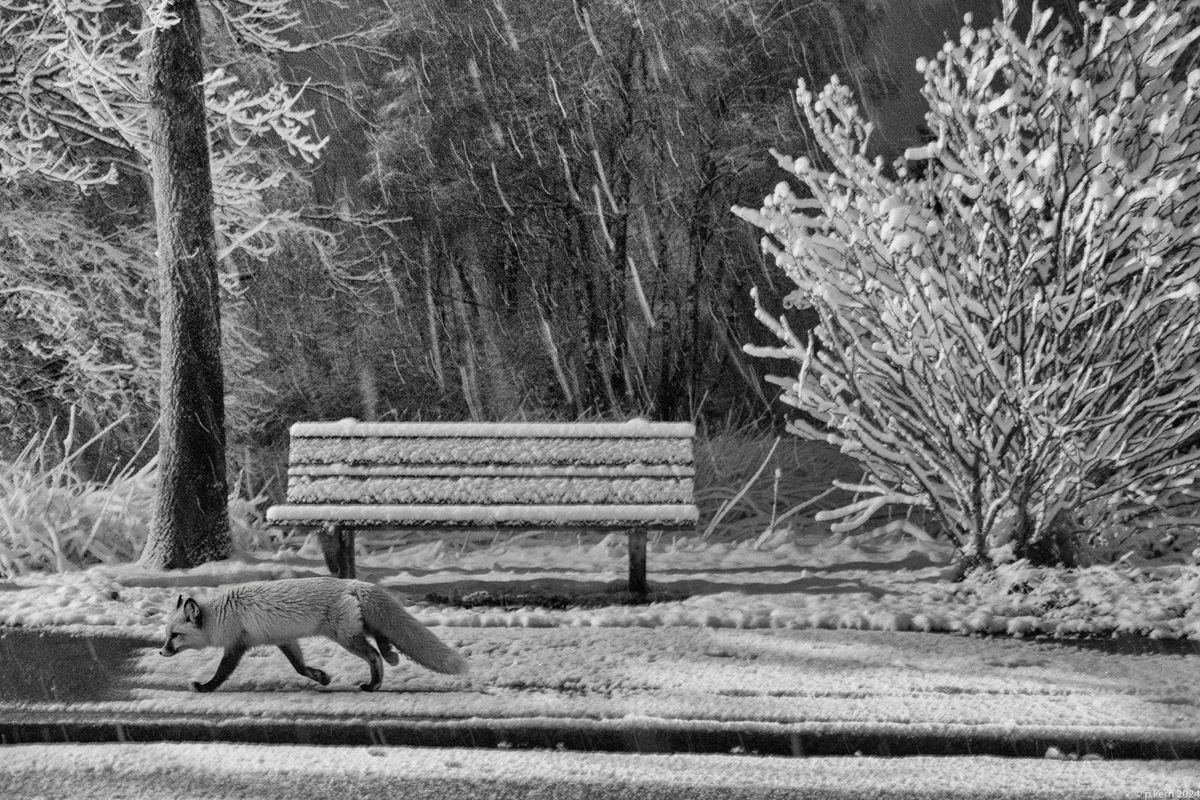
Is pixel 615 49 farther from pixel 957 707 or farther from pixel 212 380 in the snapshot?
pixel 957 707

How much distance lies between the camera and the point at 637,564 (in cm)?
627

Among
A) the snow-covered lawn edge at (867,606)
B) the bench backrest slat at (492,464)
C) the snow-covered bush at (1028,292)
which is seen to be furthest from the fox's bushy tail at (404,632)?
the snow-covered bush at (1028,292)

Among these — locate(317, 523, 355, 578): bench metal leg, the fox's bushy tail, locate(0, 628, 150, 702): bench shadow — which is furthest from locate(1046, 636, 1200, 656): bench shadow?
locate(0, 628, 150, 702): bench shadow

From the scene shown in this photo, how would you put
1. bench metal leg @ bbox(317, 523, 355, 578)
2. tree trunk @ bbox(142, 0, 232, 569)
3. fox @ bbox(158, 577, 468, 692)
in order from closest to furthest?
fox @ bbox(158, 577, 468, 692), bench metal leg @ bbox(317, 523, 355, 578), tree trunk @ bbox(142, 0, 232, 569)

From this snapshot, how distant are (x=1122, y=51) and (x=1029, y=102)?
768mm

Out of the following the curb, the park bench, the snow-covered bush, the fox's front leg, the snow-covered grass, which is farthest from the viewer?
the park bench

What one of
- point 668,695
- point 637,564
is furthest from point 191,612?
point 637,564

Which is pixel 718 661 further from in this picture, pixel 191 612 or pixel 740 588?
pixel 191 612

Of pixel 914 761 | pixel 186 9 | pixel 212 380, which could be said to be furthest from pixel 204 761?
pixel 186 9

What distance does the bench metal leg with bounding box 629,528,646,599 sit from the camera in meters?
6.24

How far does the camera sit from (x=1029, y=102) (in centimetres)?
618

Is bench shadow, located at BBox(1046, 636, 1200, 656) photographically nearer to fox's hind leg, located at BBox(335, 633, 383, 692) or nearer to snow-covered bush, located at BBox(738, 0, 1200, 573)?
snow-covered bush, located at BBox(738, 0, 1200, 573)

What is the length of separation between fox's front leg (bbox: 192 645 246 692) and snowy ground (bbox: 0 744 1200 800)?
0.31 meters

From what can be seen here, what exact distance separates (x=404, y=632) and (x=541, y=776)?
72 cm
